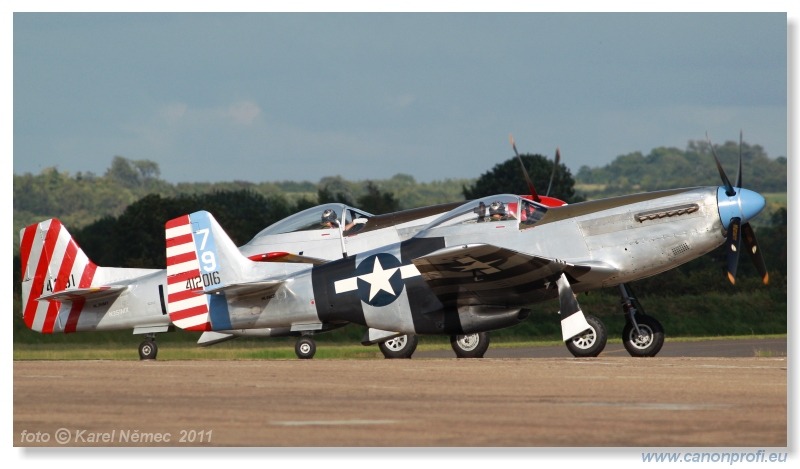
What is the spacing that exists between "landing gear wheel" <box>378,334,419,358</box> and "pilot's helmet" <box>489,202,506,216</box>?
11.3ft

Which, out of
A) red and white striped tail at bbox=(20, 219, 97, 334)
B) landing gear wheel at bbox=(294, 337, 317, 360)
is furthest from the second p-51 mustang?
red and white striped tail at bbox=(20, 219, 97, 334)

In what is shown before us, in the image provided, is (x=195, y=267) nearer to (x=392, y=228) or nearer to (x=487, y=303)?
(x=392, y=228)

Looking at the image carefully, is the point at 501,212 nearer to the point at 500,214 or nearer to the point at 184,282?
the point at 500,214

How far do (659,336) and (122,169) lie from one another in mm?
84894

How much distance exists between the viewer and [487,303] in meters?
19.3

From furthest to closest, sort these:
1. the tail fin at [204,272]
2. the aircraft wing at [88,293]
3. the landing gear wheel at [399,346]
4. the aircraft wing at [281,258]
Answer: the aircraft wing at [88,293]
the aircraft wing at [281,258]
the landing gear wheel at [399,346]
the tail fin at [204,272]

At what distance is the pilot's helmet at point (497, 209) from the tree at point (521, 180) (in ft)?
162

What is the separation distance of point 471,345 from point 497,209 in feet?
9.10

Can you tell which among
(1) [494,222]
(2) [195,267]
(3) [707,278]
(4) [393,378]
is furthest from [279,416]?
(3) [707,278]

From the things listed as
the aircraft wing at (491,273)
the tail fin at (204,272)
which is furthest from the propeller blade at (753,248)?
the tail fin at (204,272)

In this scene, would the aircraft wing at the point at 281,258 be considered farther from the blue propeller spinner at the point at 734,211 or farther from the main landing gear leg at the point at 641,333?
the blue propeller spinner at the point at 734,211

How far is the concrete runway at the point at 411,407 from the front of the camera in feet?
30.9

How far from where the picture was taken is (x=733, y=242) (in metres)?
18.6

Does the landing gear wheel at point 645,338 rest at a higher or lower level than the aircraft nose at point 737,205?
lower
